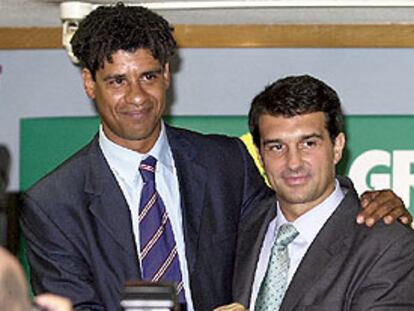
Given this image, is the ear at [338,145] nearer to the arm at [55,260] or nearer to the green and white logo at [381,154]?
the arm at [55,260]

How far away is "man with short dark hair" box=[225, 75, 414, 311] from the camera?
1.96 metres

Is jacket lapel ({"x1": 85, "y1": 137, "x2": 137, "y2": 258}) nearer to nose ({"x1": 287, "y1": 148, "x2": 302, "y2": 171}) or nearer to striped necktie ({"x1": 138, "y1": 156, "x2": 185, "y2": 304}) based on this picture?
striped necktie ({"x1": 138, "y1": 156, "x2": 185, "y2": 304})

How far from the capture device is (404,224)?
82.4 inches

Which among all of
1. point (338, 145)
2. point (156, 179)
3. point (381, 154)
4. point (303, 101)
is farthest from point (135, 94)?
point (381, 154)

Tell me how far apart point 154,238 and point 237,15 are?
2.94 ft

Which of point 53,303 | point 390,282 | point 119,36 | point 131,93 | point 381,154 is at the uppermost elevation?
point 119,36

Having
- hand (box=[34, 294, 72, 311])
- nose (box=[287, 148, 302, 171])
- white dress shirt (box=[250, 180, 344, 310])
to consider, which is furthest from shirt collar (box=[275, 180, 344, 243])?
hand (box=[34, 294, 72, 311])

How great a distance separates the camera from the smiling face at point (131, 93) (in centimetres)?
213

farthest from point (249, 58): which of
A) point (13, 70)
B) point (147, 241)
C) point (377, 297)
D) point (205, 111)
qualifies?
point (377, 297)

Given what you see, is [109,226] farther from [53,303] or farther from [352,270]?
[53,303]

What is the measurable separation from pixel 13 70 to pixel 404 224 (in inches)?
58.6

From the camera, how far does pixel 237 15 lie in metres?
2.83

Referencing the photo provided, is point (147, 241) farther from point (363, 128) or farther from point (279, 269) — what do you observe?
point (363, 128)

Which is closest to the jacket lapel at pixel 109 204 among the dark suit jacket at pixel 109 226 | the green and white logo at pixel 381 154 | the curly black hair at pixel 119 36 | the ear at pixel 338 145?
the dark suit jacket at pixel 109 226
